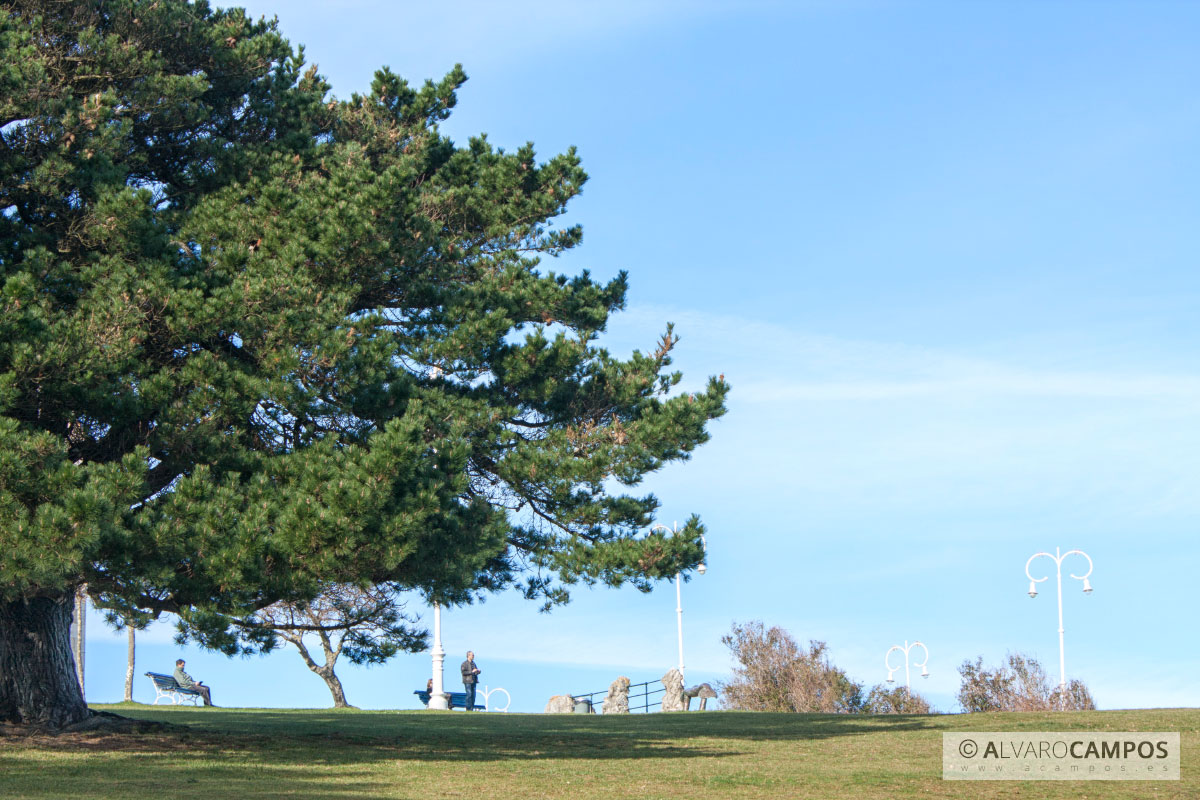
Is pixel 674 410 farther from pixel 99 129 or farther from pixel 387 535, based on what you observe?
pixel 99 129

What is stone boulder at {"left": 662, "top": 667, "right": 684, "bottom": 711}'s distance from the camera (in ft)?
101

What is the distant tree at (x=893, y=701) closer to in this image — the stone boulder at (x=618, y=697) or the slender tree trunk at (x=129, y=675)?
the stone boulder at (x=618, y=697)

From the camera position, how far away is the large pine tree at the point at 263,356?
41.7 feet

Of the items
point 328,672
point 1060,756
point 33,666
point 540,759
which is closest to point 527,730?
point 540,759

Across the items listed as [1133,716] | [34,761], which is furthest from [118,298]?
[1133,716]

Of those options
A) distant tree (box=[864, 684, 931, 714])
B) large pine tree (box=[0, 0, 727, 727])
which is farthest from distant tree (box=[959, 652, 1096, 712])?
large pine tree (box=[0, 0, 727, 727])

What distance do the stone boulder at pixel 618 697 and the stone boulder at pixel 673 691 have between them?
109cm

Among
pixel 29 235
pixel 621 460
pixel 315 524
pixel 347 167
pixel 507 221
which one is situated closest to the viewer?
pixel 315 524

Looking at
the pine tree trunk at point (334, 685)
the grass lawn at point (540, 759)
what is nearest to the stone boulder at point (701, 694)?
the grass lawn at point (540, 759)

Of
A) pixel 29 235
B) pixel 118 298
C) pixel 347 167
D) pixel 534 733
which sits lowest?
pixel 534 733

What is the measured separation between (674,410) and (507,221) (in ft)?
15.4

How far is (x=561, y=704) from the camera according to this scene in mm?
30391

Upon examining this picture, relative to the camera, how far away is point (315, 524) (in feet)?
40.7

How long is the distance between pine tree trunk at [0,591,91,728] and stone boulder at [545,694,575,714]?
53.3 ft
